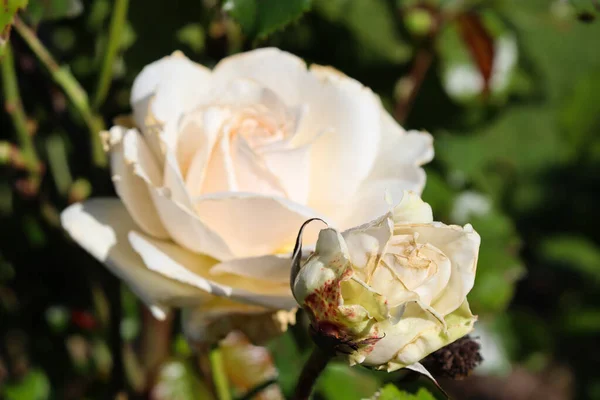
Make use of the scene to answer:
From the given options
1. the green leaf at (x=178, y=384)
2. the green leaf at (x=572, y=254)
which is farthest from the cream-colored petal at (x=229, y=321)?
the green leaf at (x=572, y=254)

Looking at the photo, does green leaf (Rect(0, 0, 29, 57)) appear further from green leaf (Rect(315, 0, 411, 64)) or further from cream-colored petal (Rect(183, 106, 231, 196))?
green leaf (Rect(315, 0, 411, 64))

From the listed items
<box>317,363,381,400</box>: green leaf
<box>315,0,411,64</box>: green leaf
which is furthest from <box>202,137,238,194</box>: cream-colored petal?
<box>315,0,411,64</box>: green leaf

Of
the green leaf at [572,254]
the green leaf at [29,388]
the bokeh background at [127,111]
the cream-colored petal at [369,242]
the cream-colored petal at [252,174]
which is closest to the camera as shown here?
the cream-colored petal at [369,242]

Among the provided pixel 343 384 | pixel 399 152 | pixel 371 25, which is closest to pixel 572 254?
pixel 371 25

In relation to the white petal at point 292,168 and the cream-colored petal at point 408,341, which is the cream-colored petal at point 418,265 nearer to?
the cream-colored petal at point 408,341

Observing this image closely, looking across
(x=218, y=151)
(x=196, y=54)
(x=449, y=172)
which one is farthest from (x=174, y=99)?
(x=449, y=172)

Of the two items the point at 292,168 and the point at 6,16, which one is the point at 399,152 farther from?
the point at 6,16

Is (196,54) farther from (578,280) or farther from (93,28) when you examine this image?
(578,280)
